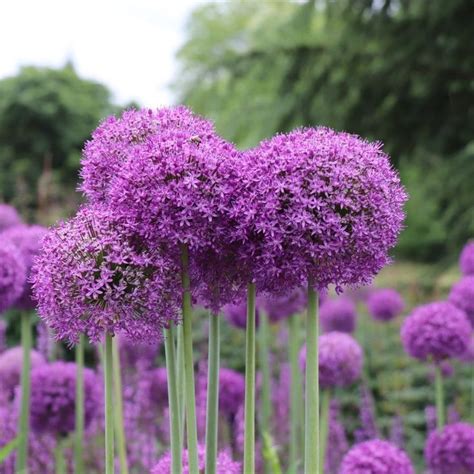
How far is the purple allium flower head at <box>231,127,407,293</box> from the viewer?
4.30ft

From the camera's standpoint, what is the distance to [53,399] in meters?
2.81

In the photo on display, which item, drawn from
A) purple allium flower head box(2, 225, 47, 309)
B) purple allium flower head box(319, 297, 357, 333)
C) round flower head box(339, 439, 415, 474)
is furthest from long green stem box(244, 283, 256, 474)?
purple allium flower head box(319, 297, 357, 333)

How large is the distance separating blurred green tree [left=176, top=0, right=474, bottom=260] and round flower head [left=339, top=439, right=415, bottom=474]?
3.41 metres

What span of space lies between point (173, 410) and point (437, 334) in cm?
178

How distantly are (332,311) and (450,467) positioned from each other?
219 centimetres

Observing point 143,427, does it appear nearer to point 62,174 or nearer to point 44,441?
point 44,441

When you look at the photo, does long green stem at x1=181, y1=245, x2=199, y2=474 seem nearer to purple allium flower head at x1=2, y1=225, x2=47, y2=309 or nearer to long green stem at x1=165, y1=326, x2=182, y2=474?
long green stem at x1=165, y1=326, x2=182, y2=474

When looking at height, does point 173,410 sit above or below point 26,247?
below

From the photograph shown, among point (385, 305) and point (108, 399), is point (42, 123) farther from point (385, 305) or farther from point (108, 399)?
point (108, 399)

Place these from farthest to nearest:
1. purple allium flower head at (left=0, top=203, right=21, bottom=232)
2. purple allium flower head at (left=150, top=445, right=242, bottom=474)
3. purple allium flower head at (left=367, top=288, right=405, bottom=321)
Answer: purple allium flower head at (left=367, top=288, right=405, bottom=321)
purple allium flower head at (left=0, top=203, right=21, bottom=232)
purple allium flower head at (left=150, top=445, right=242, bottom=474)

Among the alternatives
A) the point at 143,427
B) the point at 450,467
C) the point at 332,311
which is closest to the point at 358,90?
the point at 332,311

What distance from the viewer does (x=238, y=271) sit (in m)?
1.40

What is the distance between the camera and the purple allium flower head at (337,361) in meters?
3.00

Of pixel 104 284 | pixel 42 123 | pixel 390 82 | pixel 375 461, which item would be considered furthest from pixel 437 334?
pixel 42 123
